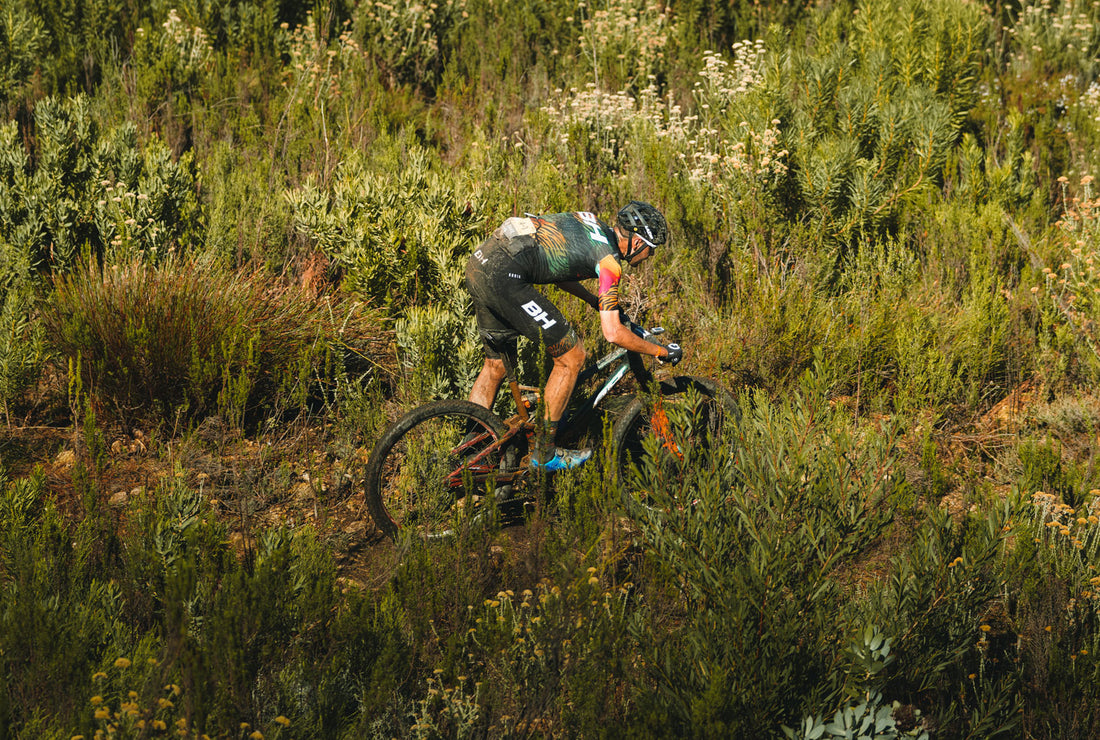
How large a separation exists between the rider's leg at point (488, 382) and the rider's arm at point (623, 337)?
0.78 metres

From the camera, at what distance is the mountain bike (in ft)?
14.4

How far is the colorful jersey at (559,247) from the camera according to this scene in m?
4.62

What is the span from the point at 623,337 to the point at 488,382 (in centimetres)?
93

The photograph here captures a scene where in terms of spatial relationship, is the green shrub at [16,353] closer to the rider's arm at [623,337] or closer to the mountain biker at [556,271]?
the mountain biker at [556,271]

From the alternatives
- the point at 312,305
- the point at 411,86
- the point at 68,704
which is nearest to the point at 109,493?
the point at 312,305

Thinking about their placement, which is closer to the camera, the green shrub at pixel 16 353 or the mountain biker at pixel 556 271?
the mountain biker at pixel 556 271

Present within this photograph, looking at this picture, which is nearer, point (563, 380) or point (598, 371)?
point (563, 380)

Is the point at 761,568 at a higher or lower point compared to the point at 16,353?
higher

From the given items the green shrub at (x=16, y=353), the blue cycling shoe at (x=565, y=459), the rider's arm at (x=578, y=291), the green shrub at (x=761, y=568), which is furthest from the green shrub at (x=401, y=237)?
the green shrub at (x=761, y=568)

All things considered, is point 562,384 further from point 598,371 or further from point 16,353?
point 16,353

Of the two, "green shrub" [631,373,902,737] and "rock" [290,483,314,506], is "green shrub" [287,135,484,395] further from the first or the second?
"green shrub" [631,373,902,737]

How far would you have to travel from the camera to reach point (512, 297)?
4605 mm

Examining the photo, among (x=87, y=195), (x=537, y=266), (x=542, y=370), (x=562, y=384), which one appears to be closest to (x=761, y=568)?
(x=542, y=370)

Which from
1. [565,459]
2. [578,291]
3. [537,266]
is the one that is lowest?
[565,459]
